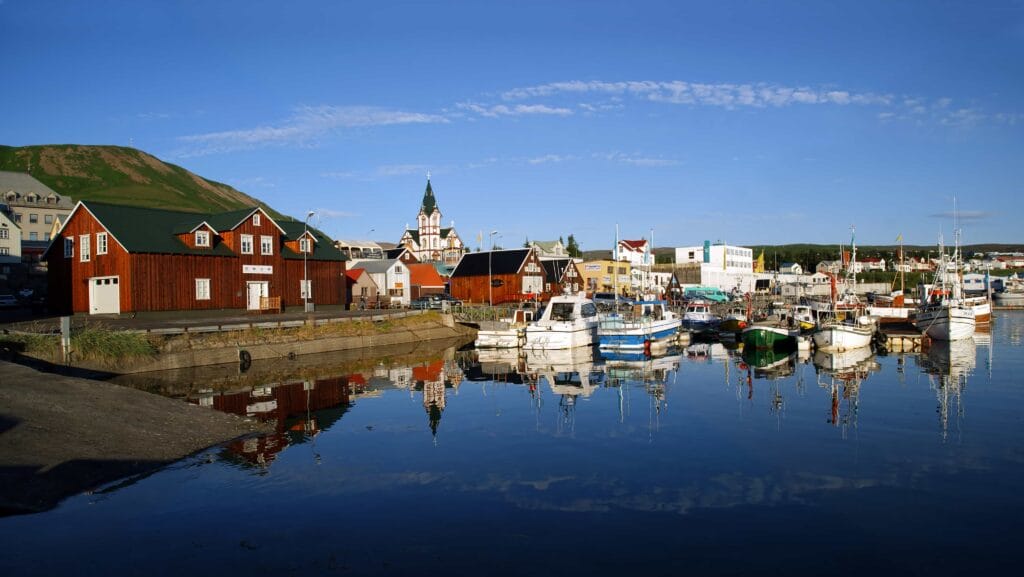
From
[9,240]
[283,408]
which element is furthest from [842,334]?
[9,240]

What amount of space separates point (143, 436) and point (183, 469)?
238 cm

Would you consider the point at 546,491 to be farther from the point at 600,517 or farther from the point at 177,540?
the point at 177,540

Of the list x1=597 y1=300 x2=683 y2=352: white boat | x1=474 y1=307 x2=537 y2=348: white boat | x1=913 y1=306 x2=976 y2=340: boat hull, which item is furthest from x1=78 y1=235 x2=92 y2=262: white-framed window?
x1=913 y1=306 x2=976 y2=340: boat hull

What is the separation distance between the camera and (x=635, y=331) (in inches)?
1756

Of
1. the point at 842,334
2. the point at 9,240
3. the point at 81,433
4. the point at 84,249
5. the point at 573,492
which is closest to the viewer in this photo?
the point at 573,492

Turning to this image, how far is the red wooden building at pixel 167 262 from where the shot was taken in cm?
4766

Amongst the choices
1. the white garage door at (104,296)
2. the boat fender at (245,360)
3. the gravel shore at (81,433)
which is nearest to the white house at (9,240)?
the white garage door at (104,296)

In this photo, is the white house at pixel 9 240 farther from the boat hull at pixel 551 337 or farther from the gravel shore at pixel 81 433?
the gravel shore at pixel 81 433

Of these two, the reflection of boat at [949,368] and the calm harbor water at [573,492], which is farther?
the reflection of boat at [949,368]

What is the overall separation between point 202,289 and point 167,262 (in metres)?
3.08

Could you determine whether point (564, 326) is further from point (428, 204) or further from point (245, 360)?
point (428, 204)

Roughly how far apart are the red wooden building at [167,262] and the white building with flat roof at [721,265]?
252ft

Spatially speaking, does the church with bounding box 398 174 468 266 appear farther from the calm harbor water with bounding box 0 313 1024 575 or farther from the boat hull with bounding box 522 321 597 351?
the calm harbor water with bounding box 0 313 1024 575

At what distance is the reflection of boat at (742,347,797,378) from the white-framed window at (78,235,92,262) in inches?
1716
